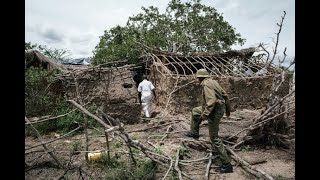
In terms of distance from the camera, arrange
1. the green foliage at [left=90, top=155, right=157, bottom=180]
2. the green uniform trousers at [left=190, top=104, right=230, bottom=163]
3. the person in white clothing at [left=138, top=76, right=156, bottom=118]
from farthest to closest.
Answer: the person in white clothing at [left=138, top=76, right=156, bottom=118] < the green uniform trousers at [left=190, top=104, right=230, bottom=163] < the green foliage at [left=90, top=155, right=157, bottom=180]

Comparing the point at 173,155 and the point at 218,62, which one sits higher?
the point at 218,62

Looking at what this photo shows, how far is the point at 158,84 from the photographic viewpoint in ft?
42.2

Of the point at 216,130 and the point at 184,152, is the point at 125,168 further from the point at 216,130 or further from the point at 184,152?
the point at 216,130

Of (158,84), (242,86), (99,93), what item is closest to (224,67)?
(242,86)

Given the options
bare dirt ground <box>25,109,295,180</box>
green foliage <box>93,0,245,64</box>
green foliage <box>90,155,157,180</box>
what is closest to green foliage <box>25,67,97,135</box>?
bare dirt ground <box>25,109,295,180</box>

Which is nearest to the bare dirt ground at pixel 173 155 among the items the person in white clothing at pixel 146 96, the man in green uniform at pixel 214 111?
the man in green uniform at pixel 214 111

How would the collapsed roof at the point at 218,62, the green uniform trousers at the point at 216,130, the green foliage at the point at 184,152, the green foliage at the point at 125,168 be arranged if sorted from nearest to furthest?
the green foliage at the point at 125,168 < the green uniform trousers at the point at 216,130 < the green foliage at the point at 184,152 < the collapsed roof at the point at 218,62

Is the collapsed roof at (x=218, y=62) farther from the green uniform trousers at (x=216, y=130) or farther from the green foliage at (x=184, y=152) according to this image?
the green uniform trousers at (x=216, y=130)

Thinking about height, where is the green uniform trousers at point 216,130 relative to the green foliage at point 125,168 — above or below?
above

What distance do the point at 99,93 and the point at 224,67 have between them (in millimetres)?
5643

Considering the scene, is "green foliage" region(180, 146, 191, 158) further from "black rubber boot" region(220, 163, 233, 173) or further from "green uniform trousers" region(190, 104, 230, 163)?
"black rubber boot" region(220, 163, 233, 173)

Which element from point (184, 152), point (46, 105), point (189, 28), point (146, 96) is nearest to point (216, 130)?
point (184, 152)
